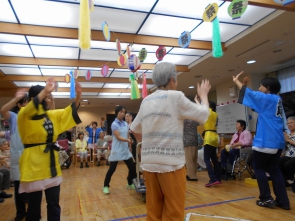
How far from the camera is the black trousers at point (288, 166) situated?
128 inches

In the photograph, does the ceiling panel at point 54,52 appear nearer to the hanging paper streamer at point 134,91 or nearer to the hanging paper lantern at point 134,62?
the hanging paper streamer at point 134,91

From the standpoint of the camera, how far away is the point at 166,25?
14.3ft

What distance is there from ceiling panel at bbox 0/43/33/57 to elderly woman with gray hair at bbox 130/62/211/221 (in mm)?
4799

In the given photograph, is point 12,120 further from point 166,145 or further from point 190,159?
point 190,159

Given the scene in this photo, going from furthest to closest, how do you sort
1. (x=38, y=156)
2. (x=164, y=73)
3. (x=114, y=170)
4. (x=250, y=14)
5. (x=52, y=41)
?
1. (x=52, y=41)
2. (x=250, y=14)
3. (x=114, y=170)
4. (x=38, y=156)
5. (x=164, y=73)

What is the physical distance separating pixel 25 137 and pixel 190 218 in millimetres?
1719

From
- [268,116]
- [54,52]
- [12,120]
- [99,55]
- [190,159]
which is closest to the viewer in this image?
[12,120]

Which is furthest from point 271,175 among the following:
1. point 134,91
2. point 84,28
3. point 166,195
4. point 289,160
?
point 134,91

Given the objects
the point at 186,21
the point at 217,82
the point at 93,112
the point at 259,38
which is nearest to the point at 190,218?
the point at 186,21

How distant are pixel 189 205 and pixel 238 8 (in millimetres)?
2462

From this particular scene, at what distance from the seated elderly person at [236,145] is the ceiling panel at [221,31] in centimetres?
182

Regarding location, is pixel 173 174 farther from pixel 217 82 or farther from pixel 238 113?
pixel 217 82

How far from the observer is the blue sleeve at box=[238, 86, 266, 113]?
240cm

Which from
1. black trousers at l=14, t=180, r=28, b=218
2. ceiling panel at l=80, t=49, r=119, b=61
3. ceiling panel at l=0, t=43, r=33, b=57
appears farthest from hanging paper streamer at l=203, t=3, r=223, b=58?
ceiling panel at l=0, t=43, r=33, b=57
